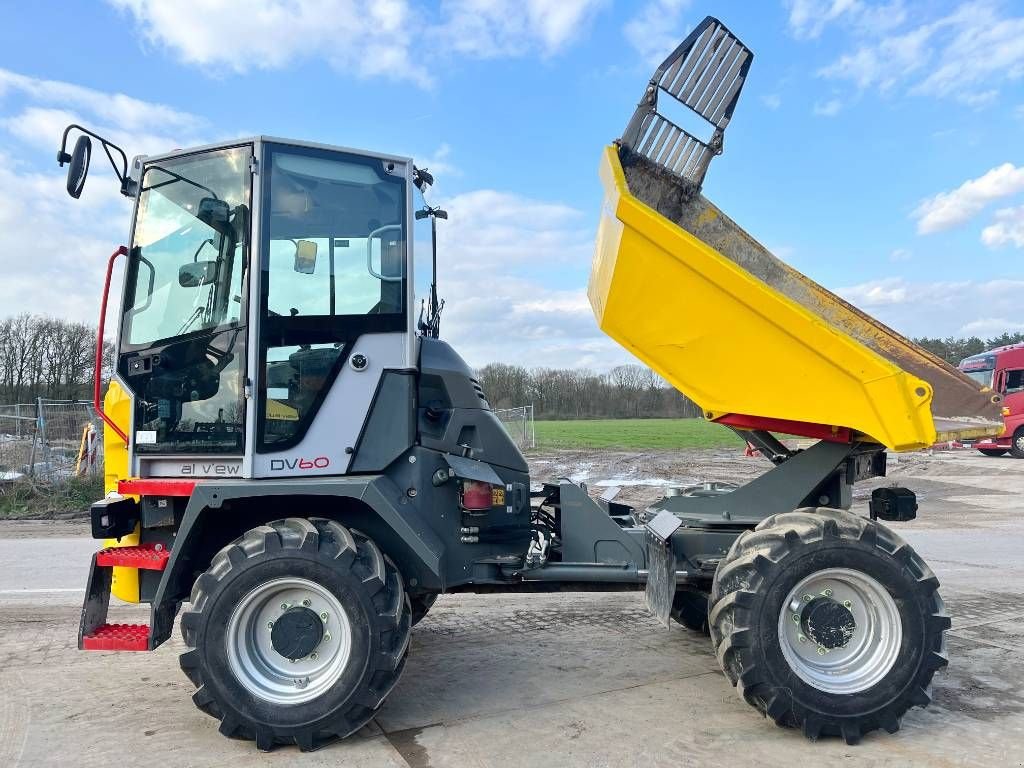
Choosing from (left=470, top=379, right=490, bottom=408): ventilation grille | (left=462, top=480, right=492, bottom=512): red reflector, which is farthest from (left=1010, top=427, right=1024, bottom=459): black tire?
(left=462, top=480, right=492, bottom=512): red reflector

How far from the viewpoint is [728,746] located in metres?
3.60

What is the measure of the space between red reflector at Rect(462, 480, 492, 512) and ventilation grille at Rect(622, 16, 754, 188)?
2.46 meters

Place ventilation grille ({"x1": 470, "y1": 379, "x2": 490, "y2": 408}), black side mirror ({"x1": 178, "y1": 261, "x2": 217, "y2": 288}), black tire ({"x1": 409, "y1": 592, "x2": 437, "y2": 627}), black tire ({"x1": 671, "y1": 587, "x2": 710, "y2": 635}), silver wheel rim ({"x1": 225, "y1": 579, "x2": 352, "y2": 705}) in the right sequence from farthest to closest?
black tire ({"x1": 671, "y1": 587, "x2": 710, "y2": 635}) → black tire ({"x1": 409, "y1": 592, "x2": 437, "y2": 627}) → ventilation grille ({"x1": 470, "y1": 379, "x2": 490, "y2": 408}) → black side mirror ({"x1": 178, "y1": 261, "x2": 217, "y2": 288}) → silver wheel rim ({"x1": 225, "y1": 579, "x2": 352, "y2": 705})

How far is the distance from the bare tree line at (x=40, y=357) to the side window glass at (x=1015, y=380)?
38.0 meters

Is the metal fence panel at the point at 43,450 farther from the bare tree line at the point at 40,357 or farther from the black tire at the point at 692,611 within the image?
the bare tree line at the point at 40,357

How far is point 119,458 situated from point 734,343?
11.8 feet

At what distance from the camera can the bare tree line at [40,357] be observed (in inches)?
1414

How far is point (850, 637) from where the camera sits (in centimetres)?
392

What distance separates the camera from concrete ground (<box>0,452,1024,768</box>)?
3.53 metres

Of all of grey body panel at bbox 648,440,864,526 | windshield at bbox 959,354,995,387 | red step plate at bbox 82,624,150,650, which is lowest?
red step plate at bbox 82,624,150,650

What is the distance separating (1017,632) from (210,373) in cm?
592

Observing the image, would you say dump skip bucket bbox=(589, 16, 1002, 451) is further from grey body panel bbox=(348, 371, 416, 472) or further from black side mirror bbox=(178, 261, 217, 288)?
black side mirror bbox=(178, 261, 217, 288)

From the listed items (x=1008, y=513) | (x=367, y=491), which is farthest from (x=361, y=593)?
(x=1008, y=513)

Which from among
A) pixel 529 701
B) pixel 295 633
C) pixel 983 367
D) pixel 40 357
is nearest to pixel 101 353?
pixel 295 633
